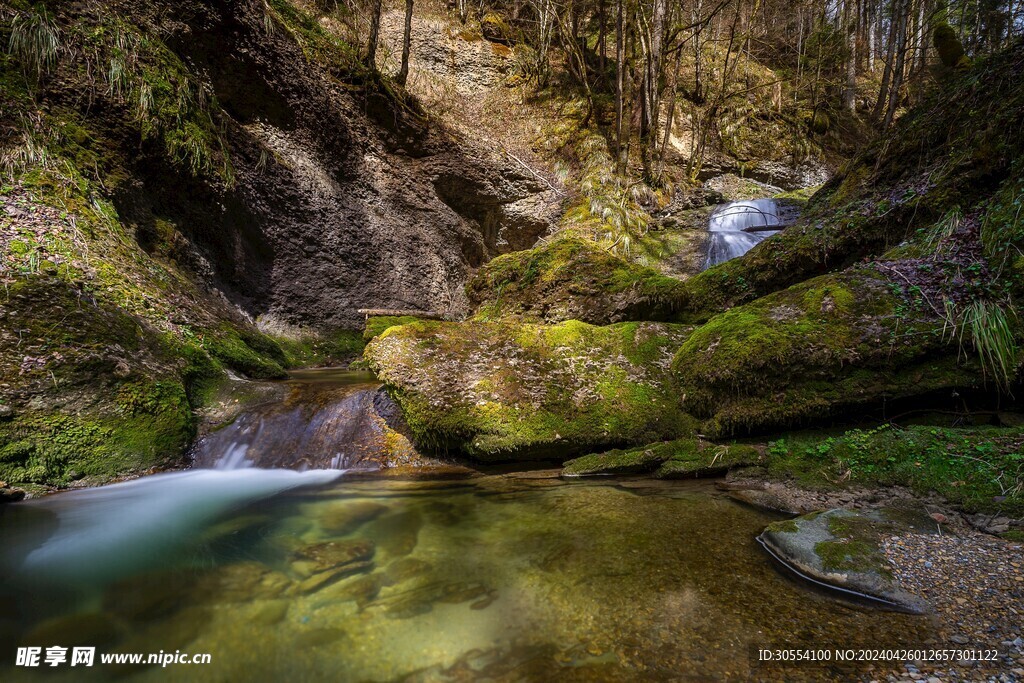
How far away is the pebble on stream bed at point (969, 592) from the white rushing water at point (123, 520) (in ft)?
13.2

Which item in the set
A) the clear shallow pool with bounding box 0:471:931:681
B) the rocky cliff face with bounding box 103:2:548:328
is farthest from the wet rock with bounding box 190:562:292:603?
the rocky cliff face with bounding box 103:2:548:328

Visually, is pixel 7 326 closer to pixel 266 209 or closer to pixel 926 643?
pixel 266 209

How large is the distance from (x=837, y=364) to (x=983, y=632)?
7.79 ft

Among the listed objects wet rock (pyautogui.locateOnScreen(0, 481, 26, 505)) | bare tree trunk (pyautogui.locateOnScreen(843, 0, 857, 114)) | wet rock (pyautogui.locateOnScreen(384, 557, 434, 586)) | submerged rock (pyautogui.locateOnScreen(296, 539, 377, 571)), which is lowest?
wet rock (pyautogui.locateOnScreen(384, 557, 434, 586))

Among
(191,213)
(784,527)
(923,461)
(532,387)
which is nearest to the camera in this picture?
(784,527)

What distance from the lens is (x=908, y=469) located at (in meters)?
2.89

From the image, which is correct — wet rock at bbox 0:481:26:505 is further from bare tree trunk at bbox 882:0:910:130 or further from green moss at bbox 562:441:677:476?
bare tree trunk at bbox 882:0:910:130

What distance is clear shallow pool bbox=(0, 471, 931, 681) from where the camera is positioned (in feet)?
5.40

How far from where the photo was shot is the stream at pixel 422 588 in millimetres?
1648

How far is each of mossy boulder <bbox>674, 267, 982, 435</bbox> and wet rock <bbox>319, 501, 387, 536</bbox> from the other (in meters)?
3.16

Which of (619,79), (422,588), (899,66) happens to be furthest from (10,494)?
(899,66)

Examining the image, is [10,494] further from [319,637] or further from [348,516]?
[319,637]

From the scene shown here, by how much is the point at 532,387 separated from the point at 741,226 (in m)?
9.76

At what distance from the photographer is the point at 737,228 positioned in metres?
10.8
